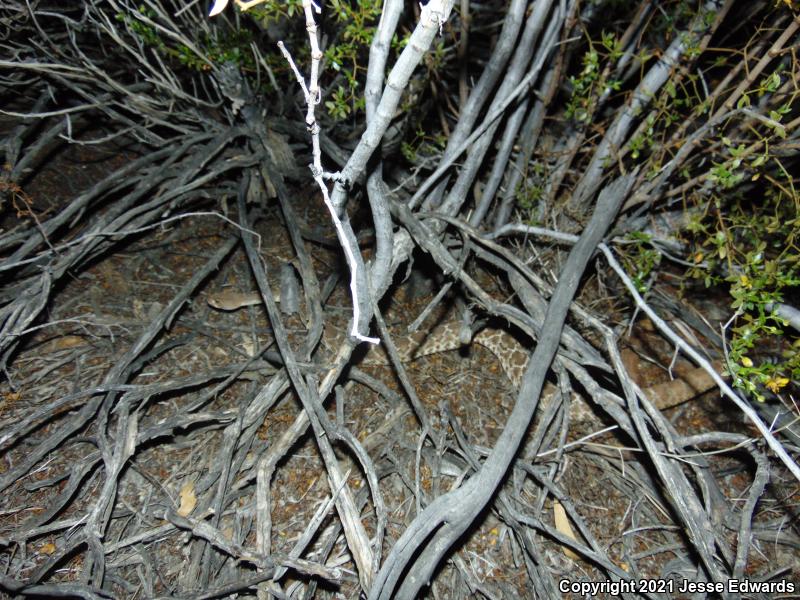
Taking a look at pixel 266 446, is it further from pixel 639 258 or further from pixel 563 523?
pixel 639 258

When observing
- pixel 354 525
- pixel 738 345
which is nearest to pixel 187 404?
pixel 354 525

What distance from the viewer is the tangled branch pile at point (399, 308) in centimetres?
215

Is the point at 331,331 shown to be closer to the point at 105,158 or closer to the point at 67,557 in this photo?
the point at 67,557

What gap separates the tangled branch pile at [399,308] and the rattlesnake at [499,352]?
3 cm

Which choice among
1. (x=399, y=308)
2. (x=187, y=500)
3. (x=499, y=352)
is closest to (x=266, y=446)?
(x=187, y=500)

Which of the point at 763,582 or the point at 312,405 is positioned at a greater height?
the point at 312,405

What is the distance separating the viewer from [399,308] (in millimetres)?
3326

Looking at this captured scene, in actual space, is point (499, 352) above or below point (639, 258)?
below

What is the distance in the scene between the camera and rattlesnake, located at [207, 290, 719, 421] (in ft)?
9.78

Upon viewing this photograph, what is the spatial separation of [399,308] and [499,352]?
2.35ft

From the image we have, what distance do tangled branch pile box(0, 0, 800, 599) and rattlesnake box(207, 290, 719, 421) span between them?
0.03 metres

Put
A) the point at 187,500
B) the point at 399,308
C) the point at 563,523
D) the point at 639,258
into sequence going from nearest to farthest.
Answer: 1. the point at 187,500
2. the point at 563,523
3. the point at 639,258
4. the point at 399,308

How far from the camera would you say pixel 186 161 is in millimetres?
3336

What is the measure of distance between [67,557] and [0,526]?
0.32 metres
